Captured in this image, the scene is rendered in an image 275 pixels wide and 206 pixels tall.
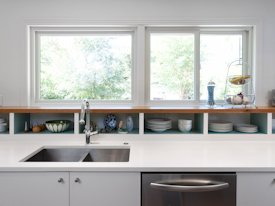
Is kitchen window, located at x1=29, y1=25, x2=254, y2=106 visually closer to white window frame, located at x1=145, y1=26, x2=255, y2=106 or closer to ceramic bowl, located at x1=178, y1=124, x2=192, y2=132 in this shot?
white window frame, located at x1=145, y1=26, x2=255, y2=106

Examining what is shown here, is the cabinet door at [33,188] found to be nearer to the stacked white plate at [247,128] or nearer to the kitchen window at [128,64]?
the kitchen window at [128,64]

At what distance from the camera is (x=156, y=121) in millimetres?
2074

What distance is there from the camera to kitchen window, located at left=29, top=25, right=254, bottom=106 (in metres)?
2.31

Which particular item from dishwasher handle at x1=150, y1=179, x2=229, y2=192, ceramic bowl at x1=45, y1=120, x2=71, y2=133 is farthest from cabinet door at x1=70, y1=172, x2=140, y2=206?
ceramic bowl at x1=45, y1=120, x2=71, y2=133

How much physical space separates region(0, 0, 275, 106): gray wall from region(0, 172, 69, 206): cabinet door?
113 cm

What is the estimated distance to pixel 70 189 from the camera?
1386 millimetres

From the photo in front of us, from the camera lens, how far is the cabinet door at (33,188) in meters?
1.37

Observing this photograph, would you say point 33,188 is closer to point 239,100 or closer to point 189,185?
point 189,185

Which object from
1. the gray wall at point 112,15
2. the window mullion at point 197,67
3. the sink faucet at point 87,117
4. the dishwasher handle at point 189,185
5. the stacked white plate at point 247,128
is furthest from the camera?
the window mullion at point 197,67

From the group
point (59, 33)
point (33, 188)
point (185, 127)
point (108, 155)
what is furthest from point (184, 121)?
point (59, 33)

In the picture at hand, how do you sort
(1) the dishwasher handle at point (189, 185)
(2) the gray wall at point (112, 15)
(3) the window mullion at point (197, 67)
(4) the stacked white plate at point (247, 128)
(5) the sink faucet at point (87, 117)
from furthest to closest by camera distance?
(3) the window mullion at point (197, 67)
(2) the gray wall at point (112, 15)
(4) the stacked white plate at point (247, 128)
(5) the sink faucet at point (87, 117)
(1) the dishwasher handle at point (189, 185)

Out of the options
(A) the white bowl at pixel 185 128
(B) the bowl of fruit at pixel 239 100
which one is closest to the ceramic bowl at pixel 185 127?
(A) the white bowl at pixel 185 128

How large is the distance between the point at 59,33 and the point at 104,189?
1641mm

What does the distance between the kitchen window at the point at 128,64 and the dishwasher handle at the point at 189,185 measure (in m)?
1.05
